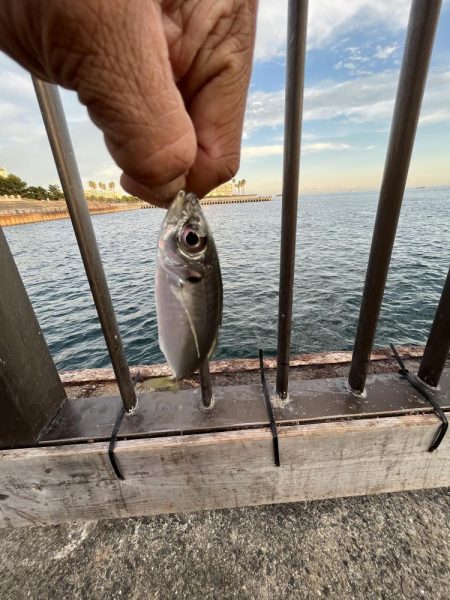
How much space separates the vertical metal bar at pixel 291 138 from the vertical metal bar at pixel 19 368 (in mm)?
1707

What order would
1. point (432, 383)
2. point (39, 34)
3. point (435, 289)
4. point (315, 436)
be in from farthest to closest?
1. point (435, 289)
2. point (432, 383)
3. point (315, 436)
4. point (39, 34)

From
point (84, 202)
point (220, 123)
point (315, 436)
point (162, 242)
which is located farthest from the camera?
point (315, 436)

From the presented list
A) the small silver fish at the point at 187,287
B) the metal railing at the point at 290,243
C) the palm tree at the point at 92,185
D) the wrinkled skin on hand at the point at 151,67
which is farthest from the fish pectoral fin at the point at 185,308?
the palm tree at the point at 92,185

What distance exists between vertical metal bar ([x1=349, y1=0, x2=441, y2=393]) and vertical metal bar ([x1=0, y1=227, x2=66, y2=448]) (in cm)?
225

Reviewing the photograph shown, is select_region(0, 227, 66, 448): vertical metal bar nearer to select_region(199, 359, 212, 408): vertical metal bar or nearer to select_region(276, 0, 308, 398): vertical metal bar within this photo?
select_region(199, 359, 212, 408): vertical metal bar

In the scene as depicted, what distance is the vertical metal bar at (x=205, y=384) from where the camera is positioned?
212 centimetres

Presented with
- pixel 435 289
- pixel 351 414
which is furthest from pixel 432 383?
pixel 435 289

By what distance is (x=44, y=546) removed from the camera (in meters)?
2.18

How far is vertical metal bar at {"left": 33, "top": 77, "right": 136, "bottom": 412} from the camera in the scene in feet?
5.05

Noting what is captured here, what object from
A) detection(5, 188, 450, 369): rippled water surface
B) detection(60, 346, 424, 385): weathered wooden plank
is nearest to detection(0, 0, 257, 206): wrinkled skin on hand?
detection(60, 346, 424, 385): weathered wooden plank

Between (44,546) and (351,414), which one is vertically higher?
(351,414)

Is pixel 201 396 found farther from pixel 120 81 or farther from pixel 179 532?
pixel 120 81

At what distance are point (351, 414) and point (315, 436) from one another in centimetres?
30

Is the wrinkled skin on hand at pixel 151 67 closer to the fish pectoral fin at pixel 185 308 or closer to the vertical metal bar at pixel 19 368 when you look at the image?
the fish pectoral fin at pixel 185 308
